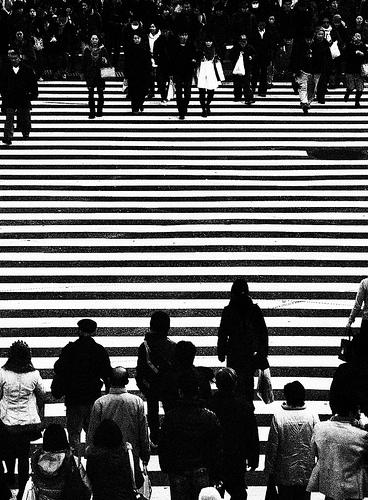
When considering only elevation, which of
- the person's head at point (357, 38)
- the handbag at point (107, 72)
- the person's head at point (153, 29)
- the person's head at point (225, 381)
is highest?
the person's head at point (153, 29)

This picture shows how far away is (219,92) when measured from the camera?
25.2 m

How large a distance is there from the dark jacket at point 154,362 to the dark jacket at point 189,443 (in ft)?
7.05

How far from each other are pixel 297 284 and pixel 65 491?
8342mm

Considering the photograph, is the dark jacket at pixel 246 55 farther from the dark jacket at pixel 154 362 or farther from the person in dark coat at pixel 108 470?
the person in dark coat at pixel 108 470

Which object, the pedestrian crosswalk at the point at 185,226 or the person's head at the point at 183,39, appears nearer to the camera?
the pedestrian crosswalk at the point at 185,226

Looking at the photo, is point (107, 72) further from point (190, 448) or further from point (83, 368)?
point (190, 448)

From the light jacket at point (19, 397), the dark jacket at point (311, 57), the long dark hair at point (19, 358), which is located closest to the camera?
the long dark hair at point (19, 358)

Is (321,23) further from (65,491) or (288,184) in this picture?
(65,491)

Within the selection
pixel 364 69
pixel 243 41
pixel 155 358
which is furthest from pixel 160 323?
pixel 364 69

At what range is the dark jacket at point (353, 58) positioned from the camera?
23.6 metres

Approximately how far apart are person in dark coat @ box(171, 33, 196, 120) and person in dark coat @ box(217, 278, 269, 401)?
479 inches

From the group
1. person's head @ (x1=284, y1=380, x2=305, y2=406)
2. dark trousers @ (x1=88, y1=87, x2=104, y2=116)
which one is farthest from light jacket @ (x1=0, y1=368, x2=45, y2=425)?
dark trousers @ (x1=88, y1=87, x2=104, y2=116)

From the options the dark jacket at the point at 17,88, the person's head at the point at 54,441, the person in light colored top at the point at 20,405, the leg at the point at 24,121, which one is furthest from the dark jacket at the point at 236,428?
the leg at the point at 24,121

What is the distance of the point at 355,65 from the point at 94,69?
5.19 metres
